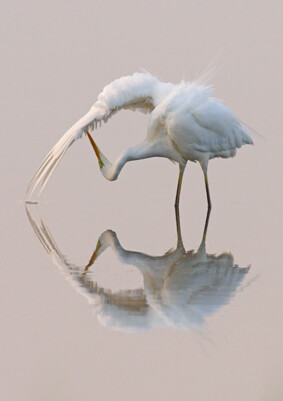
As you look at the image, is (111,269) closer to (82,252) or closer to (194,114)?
(82,252)

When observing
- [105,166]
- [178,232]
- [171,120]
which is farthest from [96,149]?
[178,232]

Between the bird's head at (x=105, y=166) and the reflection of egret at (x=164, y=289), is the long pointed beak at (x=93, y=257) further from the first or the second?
the bird's head at (x=105, y=166)

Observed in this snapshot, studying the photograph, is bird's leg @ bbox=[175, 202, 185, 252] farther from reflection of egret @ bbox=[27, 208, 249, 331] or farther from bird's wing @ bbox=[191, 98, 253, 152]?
bird's wing @ bbox=[191, 98, 253, 152]

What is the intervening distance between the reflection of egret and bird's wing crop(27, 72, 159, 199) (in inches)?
81.9

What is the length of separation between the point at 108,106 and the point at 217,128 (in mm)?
2470

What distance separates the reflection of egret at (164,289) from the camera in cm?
881

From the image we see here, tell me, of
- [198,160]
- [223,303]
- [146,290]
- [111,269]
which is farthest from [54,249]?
[198,160]

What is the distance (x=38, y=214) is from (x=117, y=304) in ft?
29.0

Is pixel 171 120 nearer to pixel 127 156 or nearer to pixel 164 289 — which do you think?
pixel 127 156

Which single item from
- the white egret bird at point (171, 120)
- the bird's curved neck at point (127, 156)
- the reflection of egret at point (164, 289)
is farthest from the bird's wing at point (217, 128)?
the reflection of egret at point (164, 289)

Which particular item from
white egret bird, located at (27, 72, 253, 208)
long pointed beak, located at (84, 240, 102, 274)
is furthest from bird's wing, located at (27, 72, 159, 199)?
long pointed beak, located at (84, 240, 102, 274)

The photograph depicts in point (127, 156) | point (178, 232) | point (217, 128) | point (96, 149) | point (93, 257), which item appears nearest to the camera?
point (93, 257)

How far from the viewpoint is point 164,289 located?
1009 cm

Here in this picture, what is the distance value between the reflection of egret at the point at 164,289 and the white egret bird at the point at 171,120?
12.1ft
